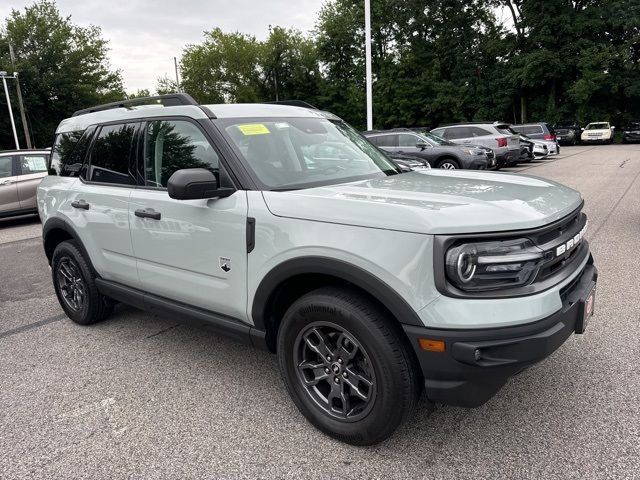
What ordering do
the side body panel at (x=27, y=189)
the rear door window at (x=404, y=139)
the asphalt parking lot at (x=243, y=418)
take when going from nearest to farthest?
the asphalt parking lot at (x=243, y=418) → the side body panel at (x=27, y=189) → the rear door window at (x=404, y=139)

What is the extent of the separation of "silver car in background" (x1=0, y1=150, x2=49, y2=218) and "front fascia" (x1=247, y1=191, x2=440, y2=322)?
9.59 m

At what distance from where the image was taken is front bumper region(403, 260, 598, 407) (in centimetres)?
204

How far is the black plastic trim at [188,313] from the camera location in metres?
2.84

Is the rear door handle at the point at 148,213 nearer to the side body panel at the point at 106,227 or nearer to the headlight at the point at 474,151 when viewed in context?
the side body panel at the point at 106,227

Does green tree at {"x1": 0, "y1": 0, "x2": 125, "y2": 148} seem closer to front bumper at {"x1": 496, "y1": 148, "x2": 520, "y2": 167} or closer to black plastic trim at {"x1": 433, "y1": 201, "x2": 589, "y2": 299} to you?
front bumper at {"x1": 496, "y1": 148, "x2": 520, "y2": 167}

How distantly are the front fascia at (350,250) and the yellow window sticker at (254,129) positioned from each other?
53cm

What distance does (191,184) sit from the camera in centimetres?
262

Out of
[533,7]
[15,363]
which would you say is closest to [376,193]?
[15,363]

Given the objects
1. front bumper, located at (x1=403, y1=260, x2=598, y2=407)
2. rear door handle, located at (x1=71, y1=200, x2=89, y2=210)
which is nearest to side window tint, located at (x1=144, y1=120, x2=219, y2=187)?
rear door handle, located at (x1=71, y1=200, x2=89, y2=210)

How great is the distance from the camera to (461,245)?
209cm

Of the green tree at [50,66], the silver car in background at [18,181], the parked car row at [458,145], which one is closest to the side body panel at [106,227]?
the silver car in background at [18,181]

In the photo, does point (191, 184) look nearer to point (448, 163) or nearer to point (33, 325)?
point (33, 325)

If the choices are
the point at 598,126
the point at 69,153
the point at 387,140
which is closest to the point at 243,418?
the point at 69,153

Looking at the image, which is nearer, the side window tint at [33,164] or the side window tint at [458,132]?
the side window tint at [33,164]
